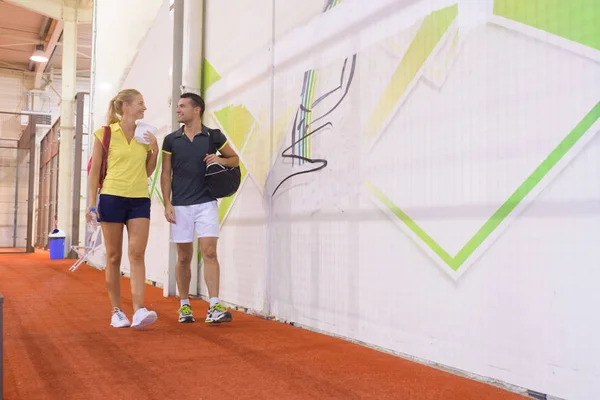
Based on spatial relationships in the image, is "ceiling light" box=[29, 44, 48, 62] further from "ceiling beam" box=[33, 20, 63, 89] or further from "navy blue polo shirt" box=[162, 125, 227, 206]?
"navy blue polo shirt" box=[162, 125, 227, 206]

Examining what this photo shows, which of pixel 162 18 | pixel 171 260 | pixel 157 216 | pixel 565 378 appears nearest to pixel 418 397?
pixel 565 378

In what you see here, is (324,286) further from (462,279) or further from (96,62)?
(96,62)

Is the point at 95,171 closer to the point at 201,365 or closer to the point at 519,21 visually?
the point at 201,365

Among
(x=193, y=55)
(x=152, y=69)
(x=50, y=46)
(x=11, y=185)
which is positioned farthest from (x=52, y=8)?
(x=193, y=55)

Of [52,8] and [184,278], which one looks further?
[52,8]

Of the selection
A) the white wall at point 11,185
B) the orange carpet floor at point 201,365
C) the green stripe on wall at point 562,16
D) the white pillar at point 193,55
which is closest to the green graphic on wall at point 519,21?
the green stripe on wall at point 562,16

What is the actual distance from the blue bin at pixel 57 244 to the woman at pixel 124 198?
8482 mm

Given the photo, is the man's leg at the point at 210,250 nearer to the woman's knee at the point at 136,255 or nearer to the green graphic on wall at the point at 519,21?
the woman's knee at the point at 136,255

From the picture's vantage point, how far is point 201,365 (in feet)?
8.07

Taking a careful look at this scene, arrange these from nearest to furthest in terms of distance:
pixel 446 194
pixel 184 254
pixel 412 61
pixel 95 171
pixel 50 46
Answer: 1. pixel 446 194
2. pixel 412 61
3. pixel 95 171
4. pixel 184 254
5. pixel 50 46

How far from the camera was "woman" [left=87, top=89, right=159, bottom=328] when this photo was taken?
332cm

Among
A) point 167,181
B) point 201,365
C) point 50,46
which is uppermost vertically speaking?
point 50,46

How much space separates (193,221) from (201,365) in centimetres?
130

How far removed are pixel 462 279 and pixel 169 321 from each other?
82.1 inches
